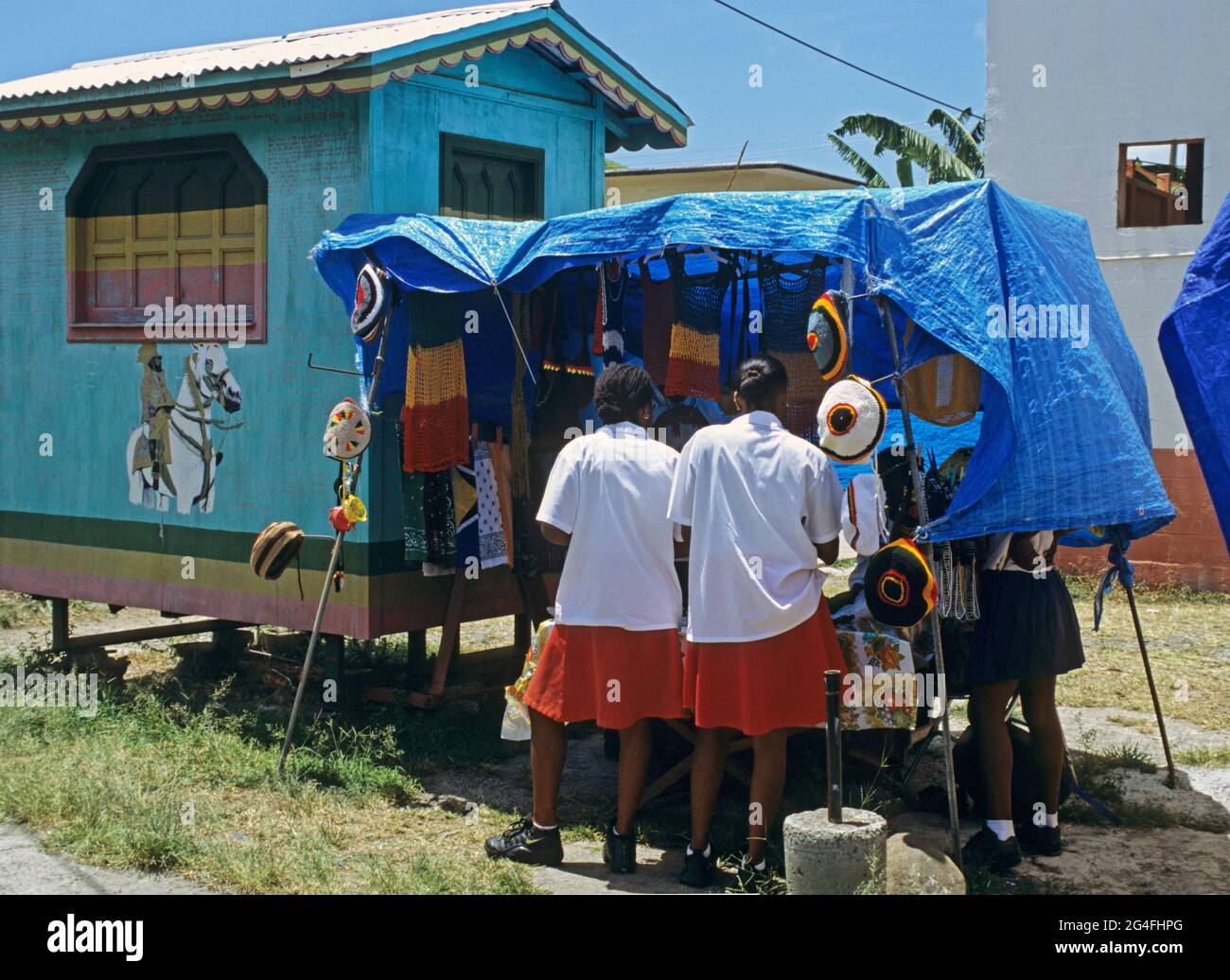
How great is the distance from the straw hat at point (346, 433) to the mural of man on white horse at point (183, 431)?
5.29ft

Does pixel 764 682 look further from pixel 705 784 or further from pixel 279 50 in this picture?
pixel 279 50

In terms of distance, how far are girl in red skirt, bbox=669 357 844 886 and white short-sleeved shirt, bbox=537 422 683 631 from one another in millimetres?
161

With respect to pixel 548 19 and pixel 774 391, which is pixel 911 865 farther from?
pixel 548 19

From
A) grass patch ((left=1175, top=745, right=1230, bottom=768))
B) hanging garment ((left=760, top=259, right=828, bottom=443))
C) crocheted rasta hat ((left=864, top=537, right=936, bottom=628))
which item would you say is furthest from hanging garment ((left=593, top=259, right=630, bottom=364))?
grass patch ((left=1175, top=745, right=1230, bottom=768))

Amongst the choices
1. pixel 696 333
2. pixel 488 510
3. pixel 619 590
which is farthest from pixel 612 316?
pixel 619 590

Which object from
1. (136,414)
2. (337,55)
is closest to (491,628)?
(136,414)

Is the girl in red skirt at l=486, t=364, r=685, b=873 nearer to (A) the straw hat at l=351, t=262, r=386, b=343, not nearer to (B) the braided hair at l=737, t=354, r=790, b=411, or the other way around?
(B) the braided hair at l=737, t=354, r=790, b=411

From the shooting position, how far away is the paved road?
5.50 metres

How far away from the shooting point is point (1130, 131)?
12320 mm

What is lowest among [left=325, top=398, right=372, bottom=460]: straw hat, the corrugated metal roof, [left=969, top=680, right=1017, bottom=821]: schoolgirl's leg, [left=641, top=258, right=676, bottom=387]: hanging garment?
[left=969, top=680, right=1017, bottom=821]: schoolgirl's leg

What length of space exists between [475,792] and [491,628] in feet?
15.9

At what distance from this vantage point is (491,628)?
11.7 m

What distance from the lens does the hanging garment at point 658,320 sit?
7246 mm

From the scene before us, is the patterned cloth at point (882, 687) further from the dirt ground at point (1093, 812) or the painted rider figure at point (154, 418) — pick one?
the painted rider figure at point (154, 418)
